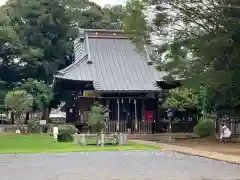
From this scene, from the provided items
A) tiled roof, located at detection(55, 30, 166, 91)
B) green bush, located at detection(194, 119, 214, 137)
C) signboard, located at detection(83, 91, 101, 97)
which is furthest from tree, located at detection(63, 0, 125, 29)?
green bush, located at detection(194, 119, 214, 137)

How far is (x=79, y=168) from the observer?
14.7 metres

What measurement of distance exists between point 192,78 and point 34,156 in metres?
10.7

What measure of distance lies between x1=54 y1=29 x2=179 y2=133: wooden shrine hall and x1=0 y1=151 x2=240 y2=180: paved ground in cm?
1908

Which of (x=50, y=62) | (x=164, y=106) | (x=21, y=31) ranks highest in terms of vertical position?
(x=21, y=31)

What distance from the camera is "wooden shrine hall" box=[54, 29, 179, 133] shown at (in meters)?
37.5

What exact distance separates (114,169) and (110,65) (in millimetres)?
25889

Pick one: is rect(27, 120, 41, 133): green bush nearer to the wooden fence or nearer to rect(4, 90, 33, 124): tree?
rect(4, 90, 33, 124): tree

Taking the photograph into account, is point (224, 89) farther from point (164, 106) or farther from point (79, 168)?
point (79, 168)

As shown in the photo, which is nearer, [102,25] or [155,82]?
[155,82]

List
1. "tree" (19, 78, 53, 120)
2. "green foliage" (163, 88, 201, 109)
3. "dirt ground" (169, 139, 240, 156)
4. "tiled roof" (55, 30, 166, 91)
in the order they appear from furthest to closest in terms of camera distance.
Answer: "tree" (19, 78, 53, 120)
"green foliage" (163, 88, 201, 109)
"tiled roof" (55, 30, 166, 91)
"dirt ground" (169, 139, 240, 156)

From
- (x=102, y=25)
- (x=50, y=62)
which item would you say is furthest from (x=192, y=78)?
(x=102, y=25)

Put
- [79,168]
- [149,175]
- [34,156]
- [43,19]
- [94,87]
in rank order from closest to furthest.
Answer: [149,175] < [79,168] < [34,156] < [94,87] < [43,19]

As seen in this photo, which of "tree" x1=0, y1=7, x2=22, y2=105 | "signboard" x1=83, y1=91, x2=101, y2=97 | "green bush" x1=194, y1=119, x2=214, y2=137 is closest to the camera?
"green bush" x1=194, y1=119, x2=214, y2=137

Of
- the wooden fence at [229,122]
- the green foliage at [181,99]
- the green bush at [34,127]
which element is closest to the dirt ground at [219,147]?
the wooden fence at [229,122]
